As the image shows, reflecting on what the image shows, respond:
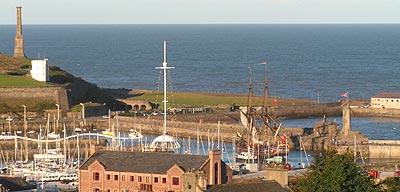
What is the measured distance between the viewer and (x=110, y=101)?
360 ft

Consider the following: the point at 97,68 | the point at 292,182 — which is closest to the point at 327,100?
the point at 97,68

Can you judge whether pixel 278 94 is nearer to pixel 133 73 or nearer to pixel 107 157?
pixel 133 73

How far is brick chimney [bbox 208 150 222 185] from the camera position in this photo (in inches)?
1779

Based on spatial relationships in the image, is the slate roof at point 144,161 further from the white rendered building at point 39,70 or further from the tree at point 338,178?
the white rendered building at point 39,70

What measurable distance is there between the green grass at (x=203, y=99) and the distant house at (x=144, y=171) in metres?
62.0

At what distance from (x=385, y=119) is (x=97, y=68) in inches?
3179

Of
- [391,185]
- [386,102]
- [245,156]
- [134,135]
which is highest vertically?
[386,102]

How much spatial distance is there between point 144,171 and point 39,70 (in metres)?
65.9

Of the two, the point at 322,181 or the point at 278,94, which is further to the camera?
the point at 278,94

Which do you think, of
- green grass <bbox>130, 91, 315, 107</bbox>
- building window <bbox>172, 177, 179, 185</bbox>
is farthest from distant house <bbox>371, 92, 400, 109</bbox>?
building window <bbox>172, 177, 179, 185</bbox>

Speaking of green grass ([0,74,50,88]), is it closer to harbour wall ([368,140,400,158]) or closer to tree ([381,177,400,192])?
harbour wall ([368,140,400,158])

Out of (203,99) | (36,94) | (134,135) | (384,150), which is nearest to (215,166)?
(384,150)

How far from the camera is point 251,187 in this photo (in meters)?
36.8

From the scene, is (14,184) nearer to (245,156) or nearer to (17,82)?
(245,156)
